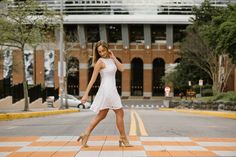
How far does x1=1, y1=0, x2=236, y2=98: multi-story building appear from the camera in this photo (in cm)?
7350

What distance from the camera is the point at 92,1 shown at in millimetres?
73875

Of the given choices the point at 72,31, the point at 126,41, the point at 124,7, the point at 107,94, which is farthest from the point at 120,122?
the point at 126,41

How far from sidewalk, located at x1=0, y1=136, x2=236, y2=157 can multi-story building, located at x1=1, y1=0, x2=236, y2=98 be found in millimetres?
63492

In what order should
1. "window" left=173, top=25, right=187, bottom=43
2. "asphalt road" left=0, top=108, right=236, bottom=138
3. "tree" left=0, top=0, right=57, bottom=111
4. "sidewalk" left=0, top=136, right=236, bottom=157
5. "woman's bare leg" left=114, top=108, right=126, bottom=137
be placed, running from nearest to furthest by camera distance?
"sidewalk" left=0, top=136, right=236, bottom=157 → "woman's bare leg" left=114, top=108, right=126, bottom=137 → "asphalt road" left=0, top=108, right=236, bottom=138 → "tree" left=0, top=0, right=57, bottom=111 → "window" left=173, top=25, right=187, bottom=43

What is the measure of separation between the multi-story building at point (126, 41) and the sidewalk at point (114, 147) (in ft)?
208

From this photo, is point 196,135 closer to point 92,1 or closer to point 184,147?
point 184,147

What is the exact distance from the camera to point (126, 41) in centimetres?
7844

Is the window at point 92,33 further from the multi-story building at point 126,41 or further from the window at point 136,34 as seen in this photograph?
the window at point 136,34

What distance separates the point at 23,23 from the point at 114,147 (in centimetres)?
1814

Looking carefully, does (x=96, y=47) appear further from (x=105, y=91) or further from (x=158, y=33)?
(x=158, y=33)

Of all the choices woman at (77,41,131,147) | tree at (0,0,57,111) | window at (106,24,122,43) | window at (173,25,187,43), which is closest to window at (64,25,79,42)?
window at (106,24,122,43)

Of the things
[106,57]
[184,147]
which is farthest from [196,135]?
[106,57]

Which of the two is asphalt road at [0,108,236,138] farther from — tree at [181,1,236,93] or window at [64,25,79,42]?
window at [64,25,79,42]

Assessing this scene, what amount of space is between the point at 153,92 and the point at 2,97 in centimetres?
5349
